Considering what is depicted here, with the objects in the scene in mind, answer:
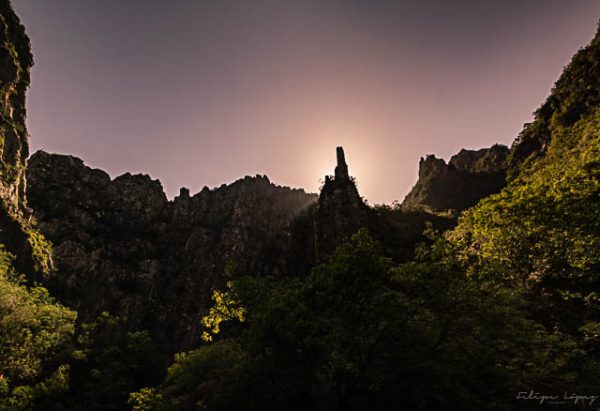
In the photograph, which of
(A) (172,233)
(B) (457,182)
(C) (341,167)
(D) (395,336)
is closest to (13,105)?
(A) (172,233)

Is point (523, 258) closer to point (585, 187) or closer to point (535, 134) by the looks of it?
point (585, 187)

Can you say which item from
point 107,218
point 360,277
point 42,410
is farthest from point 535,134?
point 107,218

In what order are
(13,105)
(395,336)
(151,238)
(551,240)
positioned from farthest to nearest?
(151,238)
(13,105)
(551,240)
(395,336)

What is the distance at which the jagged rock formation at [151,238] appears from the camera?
82.8m

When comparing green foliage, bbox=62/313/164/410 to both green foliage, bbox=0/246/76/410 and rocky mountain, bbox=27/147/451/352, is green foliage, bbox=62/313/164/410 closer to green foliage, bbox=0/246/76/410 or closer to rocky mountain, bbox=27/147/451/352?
green foliage, bbox=0/246/76/410

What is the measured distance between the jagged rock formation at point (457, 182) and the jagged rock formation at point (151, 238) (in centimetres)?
4219

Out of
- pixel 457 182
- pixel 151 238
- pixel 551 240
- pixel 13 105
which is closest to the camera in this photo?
pixel 551 240

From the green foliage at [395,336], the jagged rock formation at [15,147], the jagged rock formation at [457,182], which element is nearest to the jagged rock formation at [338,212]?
the jagged rock formation at [457,182]

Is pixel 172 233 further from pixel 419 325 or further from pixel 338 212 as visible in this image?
pixel 419 325

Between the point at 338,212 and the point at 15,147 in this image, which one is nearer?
the point at 15,147

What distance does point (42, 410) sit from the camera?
34.3 metres

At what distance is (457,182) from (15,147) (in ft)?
361

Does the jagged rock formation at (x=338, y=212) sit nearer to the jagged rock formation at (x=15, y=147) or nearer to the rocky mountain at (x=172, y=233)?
the rocky mountain at (x=172, y=233)

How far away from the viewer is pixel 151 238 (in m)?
102
